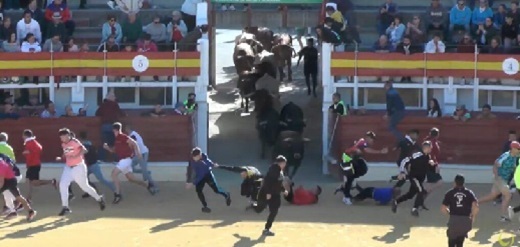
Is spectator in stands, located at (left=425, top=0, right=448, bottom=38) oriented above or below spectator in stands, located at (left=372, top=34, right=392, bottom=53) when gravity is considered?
above

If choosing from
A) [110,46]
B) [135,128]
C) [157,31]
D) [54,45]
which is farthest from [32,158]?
[157,31]

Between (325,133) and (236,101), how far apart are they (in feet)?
19.8

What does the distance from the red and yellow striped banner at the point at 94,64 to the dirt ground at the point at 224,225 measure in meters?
3.31

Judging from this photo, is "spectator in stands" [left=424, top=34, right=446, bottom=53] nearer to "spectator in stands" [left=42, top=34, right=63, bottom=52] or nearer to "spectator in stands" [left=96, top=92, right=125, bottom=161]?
"spectator in stands" [left=96, top=92, right=125, bottom=161]

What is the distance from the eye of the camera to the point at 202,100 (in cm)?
2991

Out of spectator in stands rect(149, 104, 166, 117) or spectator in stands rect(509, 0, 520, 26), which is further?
spectator in stands rect(509, 0, 520, 26)

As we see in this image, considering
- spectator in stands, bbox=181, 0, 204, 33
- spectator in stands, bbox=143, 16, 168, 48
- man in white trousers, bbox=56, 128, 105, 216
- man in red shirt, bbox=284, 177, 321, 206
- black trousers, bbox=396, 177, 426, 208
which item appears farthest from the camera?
spectator in stands, bbox=181, 0, 204, 33

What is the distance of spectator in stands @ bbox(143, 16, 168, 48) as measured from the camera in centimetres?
3075

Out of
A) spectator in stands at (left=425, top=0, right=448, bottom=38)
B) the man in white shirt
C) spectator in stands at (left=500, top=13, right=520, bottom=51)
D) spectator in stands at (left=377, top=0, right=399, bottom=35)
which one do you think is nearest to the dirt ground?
the man in white shirt

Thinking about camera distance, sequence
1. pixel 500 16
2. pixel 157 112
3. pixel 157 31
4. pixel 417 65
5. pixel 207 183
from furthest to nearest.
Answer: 1. pixel 500 16
2. pixel 157 31
3. pixel 417 65
4. pixel 157 112
5. pixel 207 183

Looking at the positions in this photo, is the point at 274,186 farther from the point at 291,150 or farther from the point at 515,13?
the point at 515,13

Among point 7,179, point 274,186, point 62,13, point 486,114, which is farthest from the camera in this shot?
point 62,13

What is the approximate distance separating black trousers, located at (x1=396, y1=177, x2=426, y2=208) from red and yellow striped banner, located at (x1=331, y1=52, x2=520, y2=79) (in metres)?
4.59

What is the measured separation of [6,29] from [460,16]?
9186 mm
